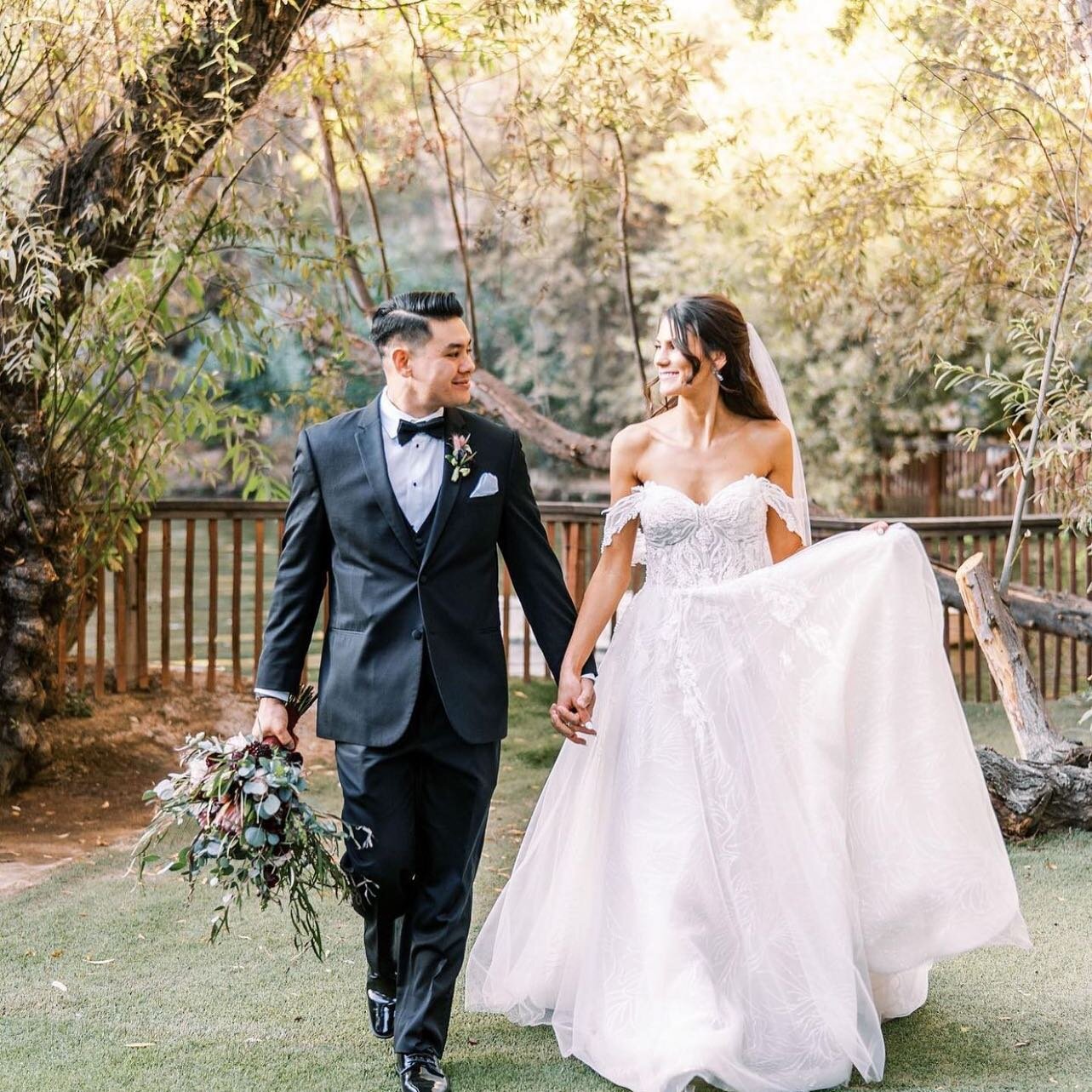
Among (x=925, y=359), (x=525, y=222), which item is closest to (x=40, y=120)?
(x=525, y=222)

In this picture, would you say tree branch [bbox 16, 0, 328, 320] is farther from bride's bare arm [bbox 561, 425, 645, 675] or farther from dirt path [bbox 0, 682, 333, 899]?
bride's bare arm [bbox 561, 425, 645, 675]

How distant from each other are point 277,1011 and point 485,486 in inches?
60.0

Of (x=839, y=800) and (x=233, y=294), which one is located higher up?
(x=233, y=294)

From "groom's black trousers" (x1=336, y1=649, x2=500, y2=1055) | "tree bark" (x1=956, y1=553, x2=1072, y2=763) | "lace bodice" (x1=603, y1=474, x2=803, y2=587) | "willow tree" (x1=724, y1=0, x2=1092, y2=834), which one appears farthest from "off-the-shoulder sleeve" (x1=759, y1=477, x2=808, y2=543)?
"tree bark" (x1=956, y1=553, x2=1072, y2=763)

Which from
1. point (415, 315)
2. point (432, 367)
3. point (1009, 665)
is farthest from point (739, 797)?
point (1009, 665)

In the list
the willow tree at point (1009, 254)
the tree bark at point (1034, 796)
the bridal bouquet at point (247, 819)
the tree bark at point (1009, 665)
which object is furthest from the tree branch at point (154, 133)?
the tree bark at point (1034, 796)

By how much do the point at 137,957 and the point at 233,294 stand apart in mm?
3326

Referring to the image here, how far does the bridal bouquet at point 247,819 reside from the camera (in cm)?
274

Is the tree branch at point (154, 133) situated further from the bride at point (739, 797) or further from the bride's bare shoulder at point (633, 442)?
the bride at point (739, 797)

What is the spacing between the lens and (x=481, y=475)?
9.90ft

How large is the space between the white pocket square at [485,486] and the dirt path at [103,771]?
2.54 meters

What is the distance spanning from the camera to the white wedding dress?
→ 2928 mm

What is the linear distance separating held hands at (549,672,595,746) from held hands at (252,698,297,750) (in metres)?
0.61

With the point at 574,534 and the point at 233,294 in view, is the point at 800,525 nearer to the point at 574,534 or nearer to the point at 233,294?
the point at 233,294
